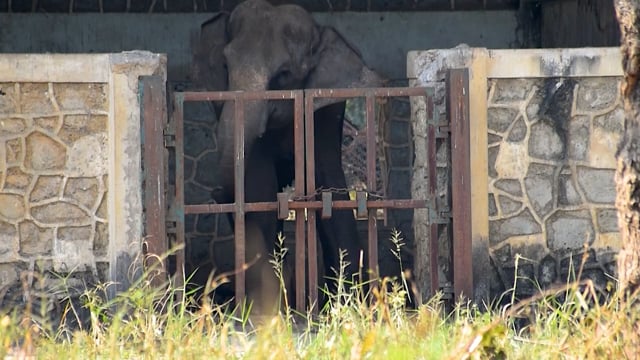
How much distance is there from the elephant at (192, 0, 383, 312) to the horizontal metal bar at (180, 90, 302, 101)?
600 mm

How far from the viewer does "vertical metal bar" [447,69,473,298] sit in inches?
359

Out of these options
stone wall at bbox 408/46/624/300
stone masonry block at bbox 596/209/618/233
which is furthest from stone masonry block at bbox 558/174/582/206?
stone masonry block at bbox 596/209/618/233

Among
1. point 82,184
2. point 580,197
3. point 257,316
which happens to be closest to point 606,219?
point 580,197

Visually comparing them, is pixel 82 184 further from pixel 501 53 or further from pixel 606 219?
pixel 606 219

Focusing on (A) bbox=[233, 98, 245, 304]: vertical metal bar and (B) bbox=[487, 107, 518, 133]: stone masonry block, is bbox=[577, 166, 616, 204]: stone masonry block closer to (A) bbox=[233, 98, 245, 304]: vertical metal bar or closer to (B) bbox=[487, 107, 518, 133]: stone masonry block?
(B) bbox=[487, 107, 518, 133]: stone masonry block

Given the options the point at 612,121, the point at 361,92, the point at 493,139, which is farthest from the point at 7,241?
the point at 612,121

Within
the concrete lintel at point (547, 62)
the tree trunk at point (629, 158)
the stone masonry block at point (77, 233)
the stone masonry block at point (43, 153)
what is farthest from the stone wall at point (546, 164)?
the tree trunk at point (629, 158)

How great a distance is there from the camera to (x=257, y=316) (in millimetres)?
9562

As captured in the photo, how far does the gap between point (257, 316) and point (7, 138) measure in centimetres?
194

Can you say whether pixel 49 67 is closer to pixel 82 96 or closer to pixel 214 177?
pixel 82 96

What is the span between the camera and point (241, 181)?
9.09 m

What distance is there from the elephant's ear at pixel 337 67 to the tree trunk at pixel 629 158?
4.45 meters

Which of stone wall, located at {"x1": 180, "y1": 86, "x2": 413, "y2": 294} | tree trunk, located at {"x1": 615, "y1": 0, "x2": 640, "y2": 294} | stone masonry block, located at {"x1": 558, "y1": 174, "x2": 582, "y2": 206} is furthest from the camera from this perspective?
stone wall, located at {"x1": 180, "y1": 86, "x2": 413, "y2": 294}

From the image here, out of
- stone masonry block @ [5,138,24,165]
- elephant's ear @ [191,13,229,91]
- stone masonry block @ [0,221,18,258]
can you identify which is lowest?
stone masonry block @ [0,221,18,258]
